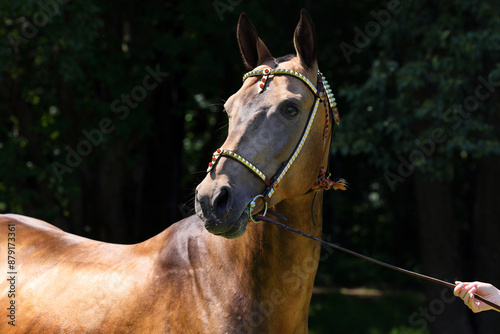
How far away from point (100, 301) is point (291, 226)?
1.09m

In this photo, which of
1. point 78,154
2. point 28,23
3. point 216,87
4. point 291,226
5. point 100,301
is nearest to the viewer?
point 291,226

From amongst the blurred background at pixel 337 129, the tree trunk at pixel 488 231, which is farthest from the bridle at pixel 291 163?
the tree trunk at pixel 488 231

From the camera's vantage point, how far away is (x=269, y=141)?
271cm

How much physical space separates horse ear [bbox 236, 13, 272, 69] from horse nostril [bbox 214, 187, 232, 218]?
912 millimetres

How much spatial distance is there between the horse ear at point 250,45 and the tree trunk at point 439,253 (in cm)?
599

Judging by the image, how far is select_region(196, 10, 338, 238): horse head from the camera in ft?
8.24

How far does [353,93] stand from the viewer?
26.3 ft

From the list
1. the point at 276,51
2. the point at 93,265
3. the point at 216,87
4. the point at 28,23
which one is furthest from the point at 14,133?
the point at 93,265

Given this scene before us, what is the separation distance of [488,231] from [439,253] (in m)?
0.82

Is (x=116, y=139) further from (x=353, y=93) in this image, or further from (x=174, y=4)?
(x=353, y=93)

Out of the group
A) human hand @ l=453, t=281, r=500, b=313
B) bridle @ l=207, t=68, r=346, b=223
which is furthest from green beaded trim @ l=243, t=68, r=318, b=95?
human hand @ l=453, t=281, r=500, b=313

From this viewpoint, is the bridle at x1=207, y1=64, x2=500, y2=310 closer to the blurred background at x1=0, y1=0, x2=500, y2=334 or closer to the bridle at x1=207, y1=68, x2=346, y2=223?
the bridle at x1=207, y1=68, x2=346, y2=223

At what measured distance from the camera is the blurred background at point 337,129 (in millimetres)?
7633

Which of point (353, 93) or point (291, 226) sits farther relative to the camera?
point (353, 93)
